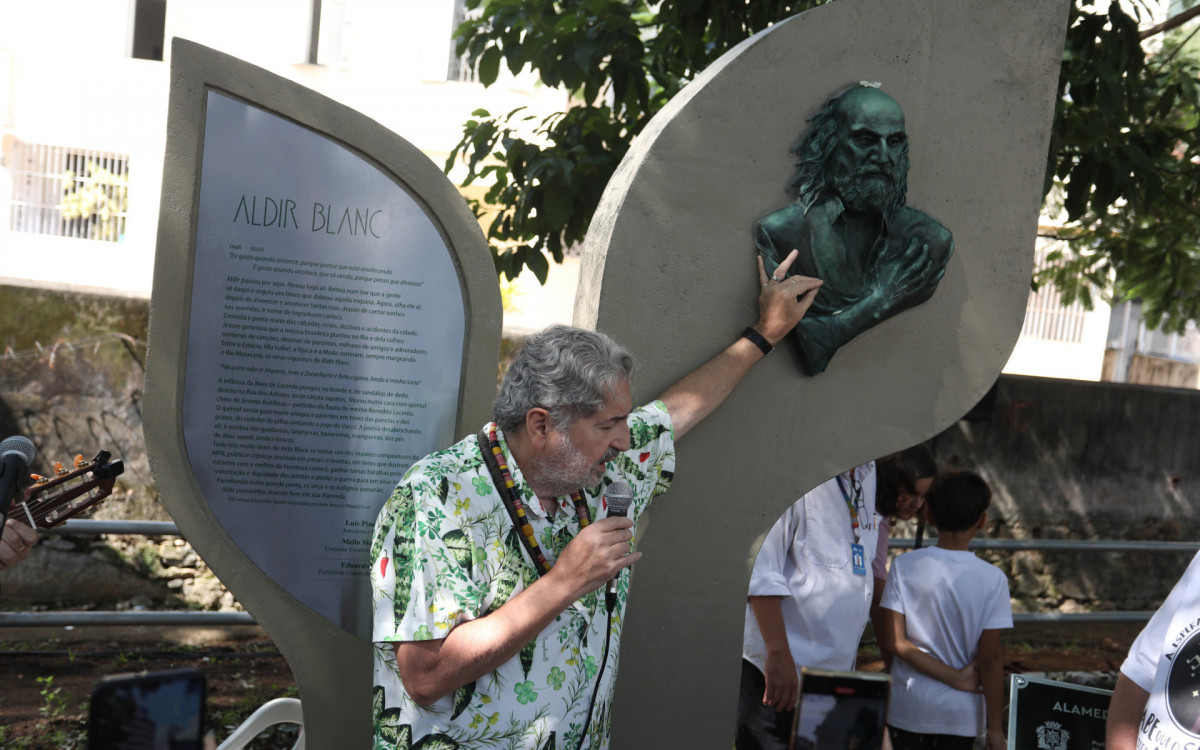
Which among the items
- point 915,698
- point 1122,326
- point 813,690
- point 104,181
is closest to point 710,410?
point 813,690

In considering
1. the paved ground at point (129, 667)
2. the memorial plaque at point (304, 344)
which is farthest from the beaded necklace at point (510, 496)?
the paved ground at point (129, 667)

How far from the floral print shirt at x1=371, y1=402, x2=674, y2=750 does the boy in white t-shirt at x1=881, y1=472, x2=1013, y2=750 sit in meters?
1.37

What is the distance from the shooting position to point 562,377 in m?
2.01

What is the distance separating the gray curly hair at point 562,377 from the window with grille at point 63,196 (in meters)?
11.2

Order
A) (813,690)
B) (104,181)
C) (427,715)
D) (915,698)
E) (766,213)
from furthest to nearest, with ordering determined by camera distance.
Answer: (104,181) → (915,698) → (766,213) → (427,715) → (813,690)

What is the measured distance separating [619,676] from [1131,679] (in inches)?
45.5

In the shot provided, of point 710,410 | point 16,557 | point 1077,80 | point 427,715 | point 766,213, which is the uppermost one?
point 1077,80

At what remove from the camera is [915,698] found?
10.2 feet

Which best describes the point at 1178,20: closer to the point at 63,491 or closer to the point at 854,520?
the point at 854,520

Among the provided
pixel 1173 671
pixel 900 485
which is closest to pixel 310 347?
pixel 1173 671

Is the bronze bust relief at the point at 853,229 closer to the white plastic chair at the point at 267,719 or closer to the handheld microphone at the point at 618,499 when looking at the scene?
the handheld microphone at the point at 618,499

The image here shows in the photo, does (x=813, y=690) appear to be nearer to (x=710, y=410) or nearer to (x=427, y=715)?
(x=427, y=715)

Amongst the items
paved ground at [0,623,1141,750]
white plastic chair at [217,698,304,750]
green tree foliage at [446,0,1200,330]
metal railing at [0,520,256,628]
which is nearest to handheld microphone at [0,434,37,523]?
white plastic chair at [217,698,304,750]

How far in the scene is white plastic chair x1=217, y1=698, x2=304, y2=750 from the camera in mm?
2436
